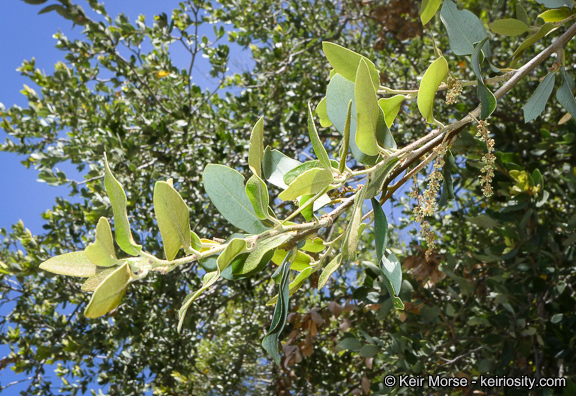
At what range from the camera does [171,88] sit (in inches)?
106

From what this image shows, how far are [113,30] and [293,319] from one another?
1.77 m

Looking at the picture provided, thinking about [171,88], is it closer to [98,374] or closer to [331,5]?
[331,5]

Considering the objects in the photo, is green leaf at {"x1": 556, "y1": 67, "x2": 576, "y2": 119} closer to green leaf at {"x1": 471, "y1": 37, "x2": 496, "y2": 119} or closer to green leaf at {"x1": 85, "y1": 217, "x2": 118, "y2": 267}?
green leaf at {"x1": 471, "y1": 37, "x2": 496, "y2": 119}

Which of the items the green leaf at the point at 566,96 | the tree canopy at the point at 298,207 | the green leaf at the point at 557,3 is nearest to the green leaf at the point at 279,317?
the tree canopy at the point at 298,207

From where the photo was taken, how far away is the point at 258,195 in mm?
636

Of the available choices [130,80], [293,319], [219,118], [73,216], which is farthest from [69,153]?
[293,319]

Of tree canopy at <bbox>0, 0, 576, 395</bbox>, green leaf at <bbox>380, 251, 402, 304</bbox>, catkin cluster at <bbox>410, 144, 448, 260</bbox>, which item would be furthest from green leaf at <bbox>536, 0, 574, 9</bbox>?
green leaf at <bbox>380, 251, 402, 304</bbox>

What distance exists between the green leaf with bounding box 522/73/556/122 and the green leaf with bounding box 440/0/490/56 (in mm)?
165

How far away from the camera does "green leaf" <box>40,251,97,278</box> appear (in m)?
0.57

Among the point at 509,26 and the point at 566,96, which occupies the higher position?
the point at 509,26

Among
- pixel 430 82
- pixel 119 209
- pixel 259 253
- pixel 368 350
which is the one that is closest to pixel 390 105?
pixel 430 82

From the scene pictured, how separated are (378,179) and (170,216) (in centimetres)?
28

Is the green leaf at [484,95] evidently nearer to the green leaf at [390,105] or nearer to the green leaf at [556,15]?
the green leaf at [390,105]

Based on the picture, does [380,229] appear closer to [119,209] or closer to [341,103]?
[341,103]
